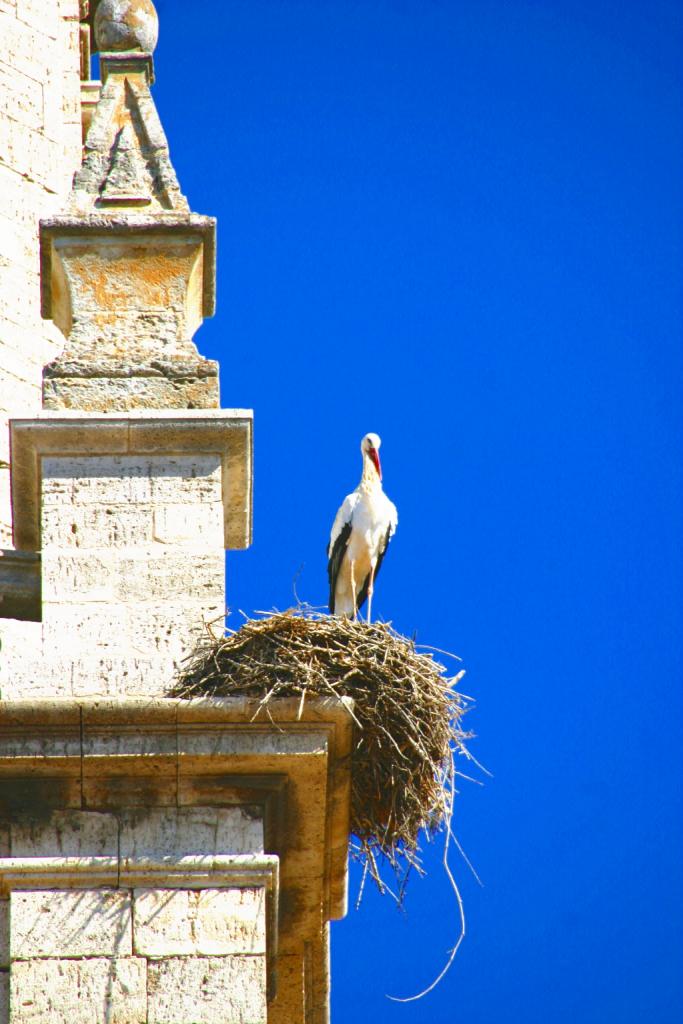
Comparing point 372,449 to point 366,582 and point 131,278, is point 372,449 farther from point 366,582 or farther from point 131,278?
point 131,278

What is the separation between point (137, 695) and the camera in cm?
817

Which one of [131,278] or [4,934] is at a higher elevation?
[131,278]

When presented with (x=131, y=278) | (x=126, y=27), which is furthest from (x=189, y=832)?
(x=126, y=27)

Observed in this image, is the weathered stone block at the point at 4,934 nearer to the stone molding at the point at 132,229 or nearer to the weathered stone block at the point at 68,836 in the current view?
the weathered stone block at the point at 68,836

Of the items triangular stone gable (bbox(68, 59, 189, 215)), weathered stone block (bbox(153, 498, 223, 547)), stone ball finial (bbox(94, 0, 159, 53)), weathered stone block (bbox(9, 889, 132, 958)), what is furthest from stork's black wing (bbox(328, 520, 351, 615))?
weathered stone block (bbox(9, 889, 132, 958))

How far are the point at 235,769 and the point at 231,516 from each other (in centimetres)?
158

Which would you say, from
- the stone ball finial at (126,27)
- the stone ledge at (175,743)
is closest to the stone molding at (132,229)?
the stone ball finial at (126,27)

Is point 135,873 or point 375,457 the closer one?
point 135,873

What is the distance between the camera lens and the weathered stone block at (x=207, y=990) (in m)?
7.59

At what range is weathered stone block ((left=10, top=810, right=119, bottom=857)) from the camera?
25.8 ft

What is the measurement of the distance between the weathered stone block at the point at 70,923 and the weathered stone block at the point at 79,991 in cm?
4

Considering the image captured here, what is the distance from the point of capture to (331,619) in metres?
8.37

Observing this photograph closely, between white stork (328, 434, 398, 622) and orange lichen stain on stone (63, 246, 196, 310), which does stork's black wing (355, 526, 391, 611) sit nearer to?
white stork (328, 434, 398, 622)

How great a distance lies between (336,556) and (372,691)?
5179mm
